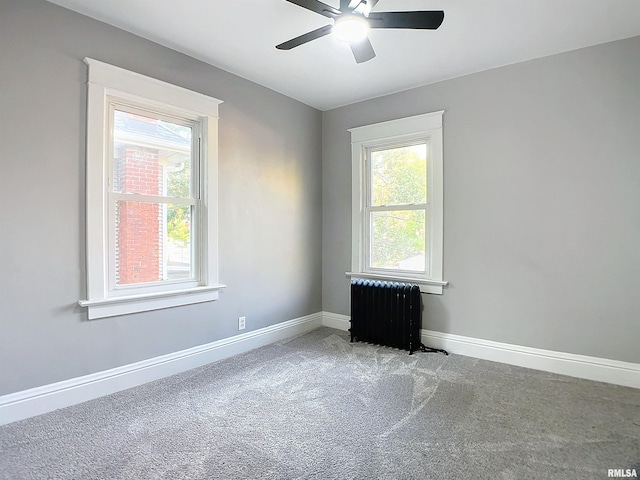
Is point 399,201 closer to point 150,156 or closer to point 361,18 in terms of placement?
point 361,18

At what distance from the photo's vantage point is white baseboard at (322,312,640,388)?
2774mm

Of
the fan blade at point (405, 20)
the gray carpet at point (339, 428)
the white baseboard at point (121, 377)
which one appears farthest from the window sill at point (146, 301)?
the fan blade at point (405, 20)

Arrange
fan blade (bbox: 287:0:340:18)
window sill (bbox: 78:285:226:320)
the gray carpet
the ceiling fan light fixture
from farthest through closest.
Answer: window sill (bbox: 78:285:226:320) < the ceiling fan light fixture < fan blade (bbox: 287:0:340:18) < the gray carpet

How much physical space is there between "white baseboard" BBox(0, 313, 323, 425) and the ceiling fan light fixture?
2.73 metres

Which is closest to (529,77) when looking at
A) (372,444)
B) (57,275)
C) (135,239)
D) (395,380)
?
(395,380)

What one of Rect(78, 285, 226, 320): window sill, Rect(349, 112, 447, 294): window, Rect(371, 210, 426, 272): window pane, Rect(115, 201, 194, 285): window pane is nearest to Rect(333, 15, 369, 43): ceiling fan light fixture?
Rect(349, 112, 447, 294): window

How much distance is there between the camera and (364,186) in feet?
13.6

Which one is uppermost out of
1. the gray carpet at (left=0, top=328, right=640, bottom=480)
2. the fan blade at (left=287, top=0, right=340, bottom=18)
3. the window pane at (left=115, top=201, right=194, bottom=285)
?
the fan blade at (left=287, top=0, right=340, bottom=18)

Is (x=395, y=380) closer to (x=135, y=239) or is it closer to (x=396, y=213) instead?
(x=396, y=213)

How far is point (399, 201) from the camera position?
3920mm

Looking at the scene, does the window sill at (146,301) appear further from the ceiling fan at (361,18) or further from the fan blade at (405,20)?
the fan blade at (405,20)

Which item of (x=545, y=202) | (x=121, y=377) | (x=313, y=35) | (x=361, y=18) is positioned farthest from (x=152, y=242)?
(x=545, y=202)

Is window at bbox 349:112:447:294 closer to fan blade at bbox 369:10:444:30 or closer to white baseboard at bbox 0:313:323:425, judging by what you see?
white baseboard at bbox 0:313:323:425

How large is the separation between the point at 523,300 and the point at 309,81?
2933 millimetres
